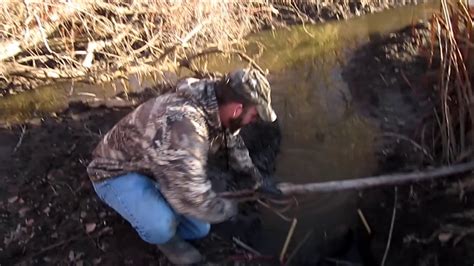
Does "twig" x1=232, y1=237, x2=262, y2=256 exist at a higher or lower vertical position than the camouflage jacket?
lower

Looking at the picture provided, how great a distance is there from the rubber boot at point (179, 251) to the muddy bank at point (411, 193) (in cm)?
115

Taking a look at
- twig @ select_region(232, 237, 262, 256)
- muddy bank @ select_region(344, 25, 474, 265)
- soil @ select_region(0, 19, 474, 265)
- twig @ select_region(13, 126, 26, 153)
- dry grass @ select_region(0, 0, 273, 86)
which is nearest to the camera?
muddy bank @ select_region(344, 25, 474, 265)

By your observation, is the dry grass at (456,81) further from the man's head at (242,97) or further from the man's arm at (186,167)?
the man's arm at (186,167)

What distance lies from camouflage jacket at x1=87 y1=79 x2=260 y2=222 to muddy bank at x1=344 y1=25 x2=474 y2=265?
1205mm

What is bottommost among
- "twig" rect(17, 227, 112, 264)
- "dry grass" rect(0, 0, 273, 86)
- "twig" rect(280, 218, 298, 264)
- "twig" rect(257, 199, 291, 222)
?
"twig" rect(280, 218, 298, 264)

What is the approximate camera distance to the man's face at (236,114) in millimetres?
3188

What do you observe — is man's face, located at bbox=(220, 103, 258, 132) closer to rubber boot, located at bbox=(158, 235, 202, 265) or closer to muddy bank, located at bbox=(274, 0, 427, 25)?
rubber boot, located at bbox=(158, 235, 202, 265)

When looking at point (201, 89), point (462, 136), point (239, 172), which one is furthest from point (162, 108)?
point (462, 136)

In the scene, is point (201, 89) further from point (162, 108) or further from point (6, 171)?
point (6, 171)

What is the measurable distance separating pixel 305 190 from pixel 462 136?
3.92 feet

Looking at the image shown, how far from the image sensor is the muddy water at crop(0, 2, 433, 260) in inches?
182

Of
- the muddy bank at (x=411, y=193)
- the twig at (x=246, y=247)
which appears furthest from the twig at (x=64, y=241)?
the muddy bank at (x=411, y=193)

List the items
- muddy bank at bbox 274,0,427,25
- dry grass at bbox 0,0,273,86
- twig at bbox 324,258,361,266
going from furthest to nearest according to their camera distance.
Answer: muddy bank at bbox 274,0,427,25 < dry grass at bbox 0,0,273,86 < twig at bbox 324,258,361,266

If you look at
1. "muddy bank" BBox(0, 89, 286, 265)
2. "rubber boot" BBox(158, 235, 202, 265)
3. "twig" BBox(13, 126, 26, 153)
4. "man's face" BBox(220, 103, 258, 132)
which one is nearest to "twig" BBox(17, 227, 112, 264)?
"muddy bank" BBox(0, 89, 286, 265)
